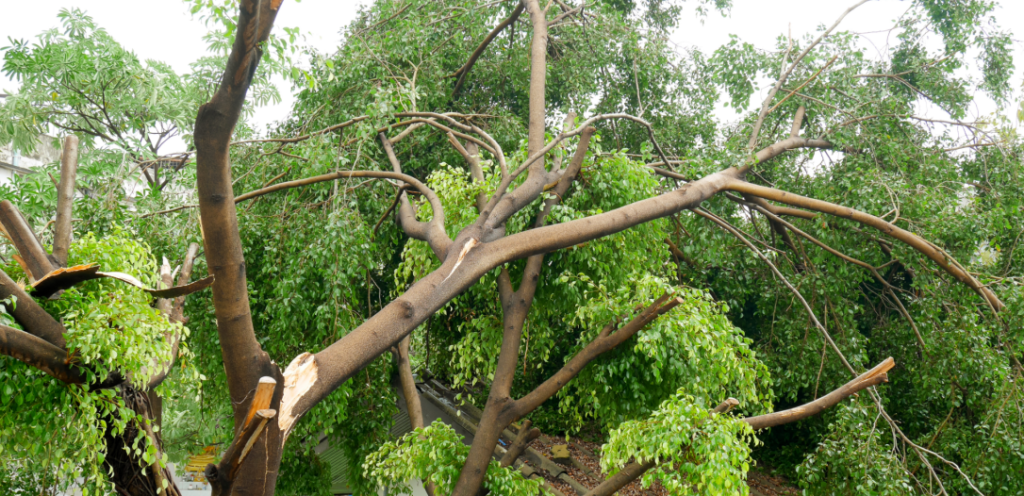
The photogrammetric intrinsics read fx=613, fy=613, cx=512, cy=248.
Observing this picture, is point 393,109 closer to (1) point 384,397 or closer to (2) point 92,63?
(1) point 384,397

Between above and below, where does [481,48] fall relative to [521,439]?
above

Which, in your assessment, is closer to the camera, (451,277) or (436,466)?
(451,277)

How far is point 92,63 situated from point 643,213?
30.3 feet

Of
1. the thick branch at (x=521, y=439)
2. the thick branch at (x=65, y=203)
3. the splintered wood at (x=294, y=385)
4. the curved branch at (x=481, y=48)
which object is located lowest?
the splintered wood at (x=294, y=385)

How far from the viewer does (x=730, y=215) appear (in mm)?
7371

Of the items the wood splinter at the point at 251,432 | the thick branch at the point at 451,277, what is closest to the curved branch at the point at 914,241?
the thick branch at the point at 451,277

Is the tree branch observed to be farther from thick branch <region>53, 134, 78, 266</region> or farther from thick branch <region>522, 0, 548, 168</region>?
thick branch <region>522, 0, 548, 168</region>

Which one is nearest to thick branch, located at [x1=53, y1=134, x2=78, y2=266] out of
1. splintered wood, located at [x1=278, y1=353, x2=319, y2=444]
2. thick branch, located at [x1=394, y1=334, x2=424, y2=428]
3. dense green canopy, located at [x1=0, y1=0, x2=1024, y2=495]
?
dense green canopy, located at [x1=0, y1=0, x2=1024, y2=495]

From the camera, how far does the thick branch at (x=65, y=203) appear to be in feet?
10.3

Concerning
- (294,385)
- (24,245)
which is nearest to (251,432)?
(294,385)

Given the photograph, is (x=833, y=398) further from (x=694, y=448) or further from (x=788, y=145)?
(x=788, y=145)

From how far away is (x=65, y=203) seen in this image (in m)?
3.36

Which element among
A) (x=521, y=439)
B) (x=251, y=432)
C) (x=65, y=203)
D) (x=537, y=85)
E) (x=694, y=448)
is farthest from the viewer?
(x=537, y=85)

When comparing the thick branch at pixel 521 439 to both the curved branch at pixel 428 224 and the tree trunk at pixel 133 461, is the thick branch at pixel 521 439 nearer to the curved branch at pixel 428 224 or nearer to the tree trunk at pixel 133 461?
the curved branch at pixel 428 224
